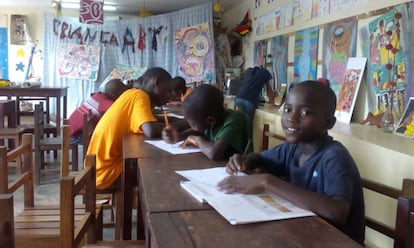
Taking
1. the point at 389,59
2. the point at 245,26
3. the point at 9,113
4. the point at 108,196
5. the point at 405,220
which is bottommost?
the point at 108,196

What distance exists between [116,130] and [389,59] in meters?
1.49

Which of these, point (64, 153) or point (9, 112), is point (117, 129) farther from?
point (9, 112)

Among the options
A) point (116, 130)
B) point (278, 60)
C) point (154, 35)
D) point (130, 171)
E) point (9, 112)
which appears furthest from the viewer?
point (154, 35)

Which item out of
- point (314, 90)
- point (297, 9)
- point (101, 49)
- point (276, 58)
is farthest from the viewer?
point (101, 49)

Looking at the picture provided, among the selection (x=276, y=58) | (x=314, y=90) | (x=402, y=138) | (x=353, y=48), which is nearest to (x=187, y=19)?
(x=276, y=58)

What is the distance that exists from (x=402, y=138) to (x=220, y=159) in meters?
0.94

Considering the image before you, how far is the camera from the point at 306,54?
133 inches

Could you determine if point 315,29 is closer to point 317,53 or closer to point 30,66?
point 317,53

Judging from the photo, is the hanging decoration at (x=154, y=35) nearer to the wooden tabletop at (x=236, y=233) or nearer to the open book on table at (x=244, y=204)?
the open book on table at (x=244, y=204)

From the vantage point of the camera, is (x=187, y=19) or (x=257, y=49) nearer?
(x=257, y=49)

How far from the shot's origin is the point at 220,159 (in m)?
1.60

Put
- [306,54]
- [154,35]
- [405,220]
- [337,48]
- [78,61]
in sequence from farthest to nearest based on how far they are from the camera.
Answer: [78,61] → [154,35] → [306,54] → [337,48] → [405,220]

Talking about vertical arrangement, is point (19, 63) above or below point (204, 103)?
above

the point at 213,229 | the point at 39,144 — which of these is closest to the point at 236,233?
the point at 213,229
